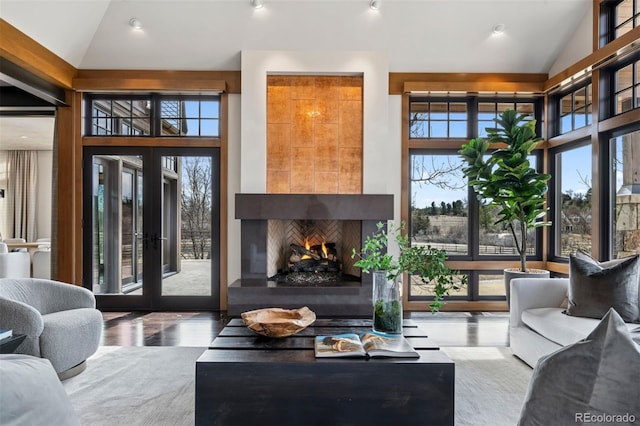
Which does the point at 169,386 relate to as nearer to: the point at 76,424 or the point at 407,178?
the point at 76,424

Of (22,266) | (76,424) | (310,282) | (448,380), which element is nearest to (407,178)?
(310,282)

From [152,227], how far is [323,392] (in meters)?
3.65

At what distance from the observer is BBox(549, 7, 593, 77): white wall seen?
165 inches

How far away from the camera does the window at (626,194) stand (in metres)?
3.66

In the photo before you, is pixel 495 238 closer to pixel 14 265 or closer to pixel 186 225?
pixel 186 225

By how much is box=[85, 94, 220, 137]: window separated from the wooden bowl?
120 inches

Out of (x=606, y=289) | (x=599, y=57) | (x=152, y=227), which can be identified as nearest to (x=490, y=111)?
(x=599, y=57)

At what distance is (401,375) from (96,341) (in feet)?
7.78

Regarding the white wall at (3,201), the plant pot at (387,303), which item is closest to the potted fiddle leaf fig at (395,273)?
the plant pot at (387,303)

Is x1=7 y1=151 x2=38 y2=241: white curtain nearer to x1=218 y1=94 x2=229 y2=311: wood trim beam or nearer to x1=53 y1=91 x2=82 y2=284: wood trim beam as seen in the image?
x1=53 y1=91 x2=82 y2=284: wood trim beam

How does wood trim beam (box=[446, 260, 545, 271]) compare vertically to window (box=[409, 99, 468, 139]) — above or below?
below

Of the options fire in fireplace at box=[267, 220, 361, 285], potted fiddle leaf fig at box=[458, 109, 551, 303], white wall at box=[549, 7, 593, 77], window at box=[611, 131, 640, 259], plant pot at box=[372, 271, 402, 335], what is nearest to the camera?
plant pot at box=[372, 271, 402, 335]

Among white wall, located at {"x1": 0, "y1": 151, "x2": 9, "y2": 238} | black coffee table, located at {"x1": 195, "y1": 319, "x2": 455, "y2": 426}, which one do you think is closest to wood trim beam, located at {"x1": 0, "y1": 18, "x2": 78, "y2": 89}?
black coffee table, located at {"x1": 195, "y1": 319, "x2": 455, "y2": 426}

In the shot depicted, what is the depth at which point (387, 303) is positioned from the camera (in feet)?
7.28
